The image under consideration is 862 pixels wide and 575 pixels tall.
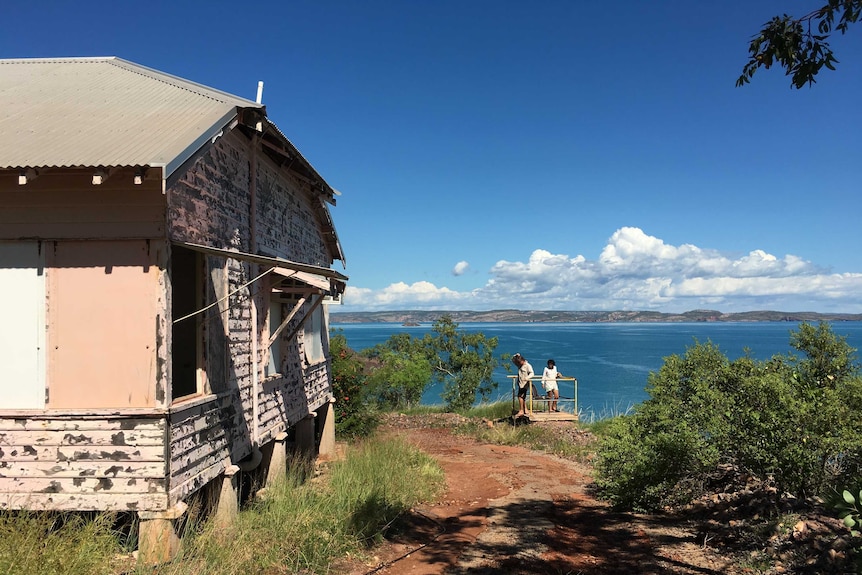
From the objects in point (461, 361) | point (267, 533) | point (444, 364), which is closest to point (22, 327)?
point (267, 533)

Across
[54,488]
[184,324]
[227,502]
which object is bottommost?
[227,502]

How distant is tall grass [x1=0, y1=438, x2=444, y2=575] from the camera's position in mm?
5211

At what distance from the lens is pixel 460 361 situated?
35.3m

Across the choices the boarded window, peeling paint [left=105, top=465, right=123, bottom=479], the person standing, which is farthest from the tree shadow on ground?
the person standing

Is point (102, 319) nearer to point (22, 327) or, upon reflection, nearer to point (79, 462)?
point (22, 327)

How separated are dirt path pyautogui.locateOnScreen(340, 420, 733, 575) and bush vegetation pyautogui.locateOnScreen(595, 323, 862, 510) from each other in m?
0.76

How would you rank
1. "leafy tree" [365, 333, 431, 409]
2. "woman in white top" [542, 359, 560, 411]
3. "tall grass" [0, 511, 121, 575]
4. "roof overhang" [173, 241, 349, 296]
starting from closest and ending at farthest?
"tall grass" [0, 511, 121, 575]
"roof overhang" [173, 241, 349, 296]
"woman in white top" [542, 359, 560, 411]
"leafy tree" [365, 333, 431, 409]

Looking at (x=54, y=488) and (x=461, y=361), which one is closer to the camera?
(x=54, y=488)

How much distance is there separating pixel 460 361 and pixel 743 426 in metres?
28.0

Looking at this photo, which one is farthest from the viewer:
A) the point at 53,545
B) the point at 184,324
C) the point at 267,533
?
the point at 184,324

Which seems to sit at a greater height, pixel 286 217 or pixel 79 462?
pixel 286 217

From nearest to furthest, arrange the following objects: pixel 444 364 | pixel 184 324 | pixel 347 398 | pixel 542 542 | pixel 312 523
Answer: pixel 312 523
pixel 542 542
pixel 184 324
pixel 347 398
pixel 444 364

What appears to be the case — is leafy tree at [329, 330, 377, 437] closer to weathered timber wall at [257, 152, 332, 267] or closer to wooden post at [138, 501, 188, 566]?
weathered timber wall at [257, 152, 332, 267]

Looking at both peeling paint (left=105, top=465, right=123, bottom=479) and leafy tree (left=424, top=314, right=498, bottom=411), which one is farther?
leafy tree (left=424, top=314, right=498, bottom=411)
